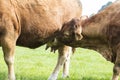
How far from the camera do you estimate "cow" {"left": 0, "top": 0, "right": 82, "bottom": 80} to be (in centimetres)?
1103

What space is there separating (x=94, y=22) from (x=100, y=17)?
7.7 inches

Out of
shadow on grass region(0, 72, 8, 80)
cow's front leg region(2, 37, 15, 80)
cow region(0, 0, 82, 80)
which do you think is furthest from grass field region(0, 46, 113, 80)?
cow region(0, 0, 82, 80)

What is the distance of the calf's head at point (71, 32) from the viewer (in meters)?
11.0

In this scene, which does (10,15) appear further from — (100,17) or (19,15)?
(100,17)

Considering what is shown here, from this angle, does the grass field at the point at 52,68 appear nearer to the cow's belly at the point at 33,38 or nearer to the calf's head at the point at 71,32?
the cow's belly at the point at 33,38

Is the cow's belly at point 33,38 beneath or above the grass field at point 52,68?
above

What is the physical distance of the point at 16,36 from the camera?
11203mm

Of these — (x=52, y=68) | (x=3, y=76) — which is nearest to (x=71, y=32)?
(x=3, y=76)

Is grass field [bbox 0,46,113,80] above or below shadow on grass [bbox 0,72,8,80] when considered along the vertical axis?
below

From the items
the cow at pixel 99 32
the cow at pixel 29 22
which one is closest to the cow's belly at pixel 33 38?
the cow at pixel 29 22

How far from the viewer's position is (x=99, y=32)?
1111 centimetres

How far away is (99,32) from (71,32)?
70cm

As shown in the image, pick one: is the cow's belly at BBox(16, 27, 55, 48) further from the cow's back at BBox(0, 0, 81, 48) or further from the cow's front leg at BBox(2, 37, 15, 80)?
the cow's front leg at BBox(2, 37, 15, 80)

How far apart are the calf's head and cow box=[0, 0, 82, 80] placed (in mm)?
676
